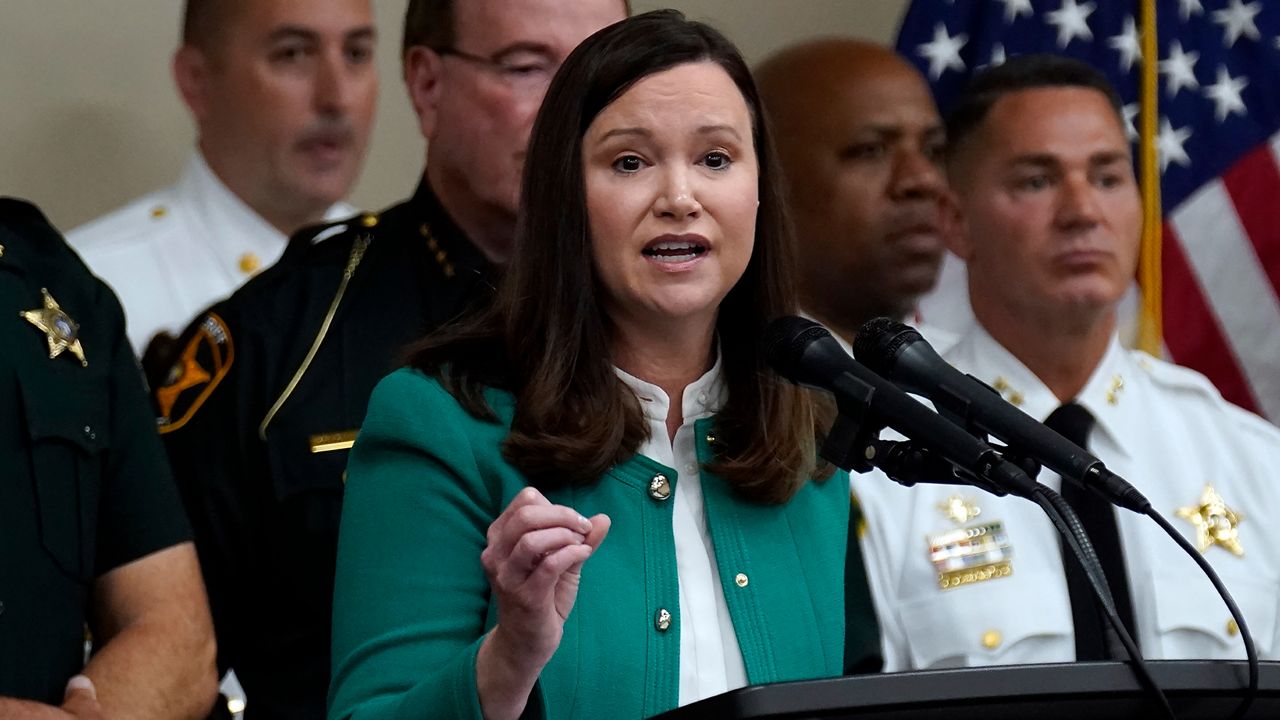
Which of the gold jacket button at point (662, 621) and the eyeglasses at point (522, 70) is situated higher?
the eyeglasses at point (522, 70)

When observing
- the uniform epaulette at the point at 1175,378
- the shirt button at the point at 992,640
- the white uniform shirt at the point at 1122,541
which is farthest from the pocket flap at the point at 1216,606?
the uniform epaulette at the point at 1175,378

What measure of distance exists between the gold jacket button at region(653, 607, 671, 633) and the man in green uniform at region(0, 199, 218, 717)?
2.34 ft

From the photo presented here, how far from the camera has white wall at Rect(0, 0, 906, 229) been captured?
3.61m

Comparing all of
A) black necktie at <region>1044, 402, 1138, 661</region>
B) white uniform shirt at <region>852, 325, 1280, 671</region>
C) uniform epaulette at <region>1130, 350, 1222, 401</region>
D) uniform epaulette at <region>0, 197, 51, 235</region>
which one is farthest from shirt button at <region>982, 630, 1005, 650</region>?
uniform epaulette at <region>0, 197, 51, 235</region>

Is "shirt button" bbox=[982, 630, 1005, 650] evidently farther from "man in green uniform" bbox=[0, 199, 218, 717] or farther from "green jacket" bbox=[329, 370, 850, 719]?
"man in green uniform" bbox=[0, 199, 218, 717]

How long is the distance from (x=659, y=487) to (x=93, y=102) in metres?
2.00

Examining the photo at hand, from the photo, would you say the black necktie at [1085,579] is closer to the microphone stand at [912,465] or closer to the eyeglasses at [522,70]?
the eyeglasses at [522,70]

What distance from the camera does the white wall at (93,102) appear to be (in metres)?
3.61

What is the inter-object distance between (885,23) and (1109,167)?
1376mm

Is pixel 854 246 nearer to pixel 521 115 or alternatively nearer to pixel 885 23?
pixel 521 115

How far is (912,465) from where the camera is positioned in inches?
64.9

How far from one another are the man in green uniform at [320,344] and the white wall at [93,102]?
0.83 meters

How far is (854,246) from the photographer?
3654 mm

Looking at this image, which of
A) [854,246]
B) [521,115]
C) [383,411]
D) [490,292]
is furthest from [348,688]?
[854,246]
